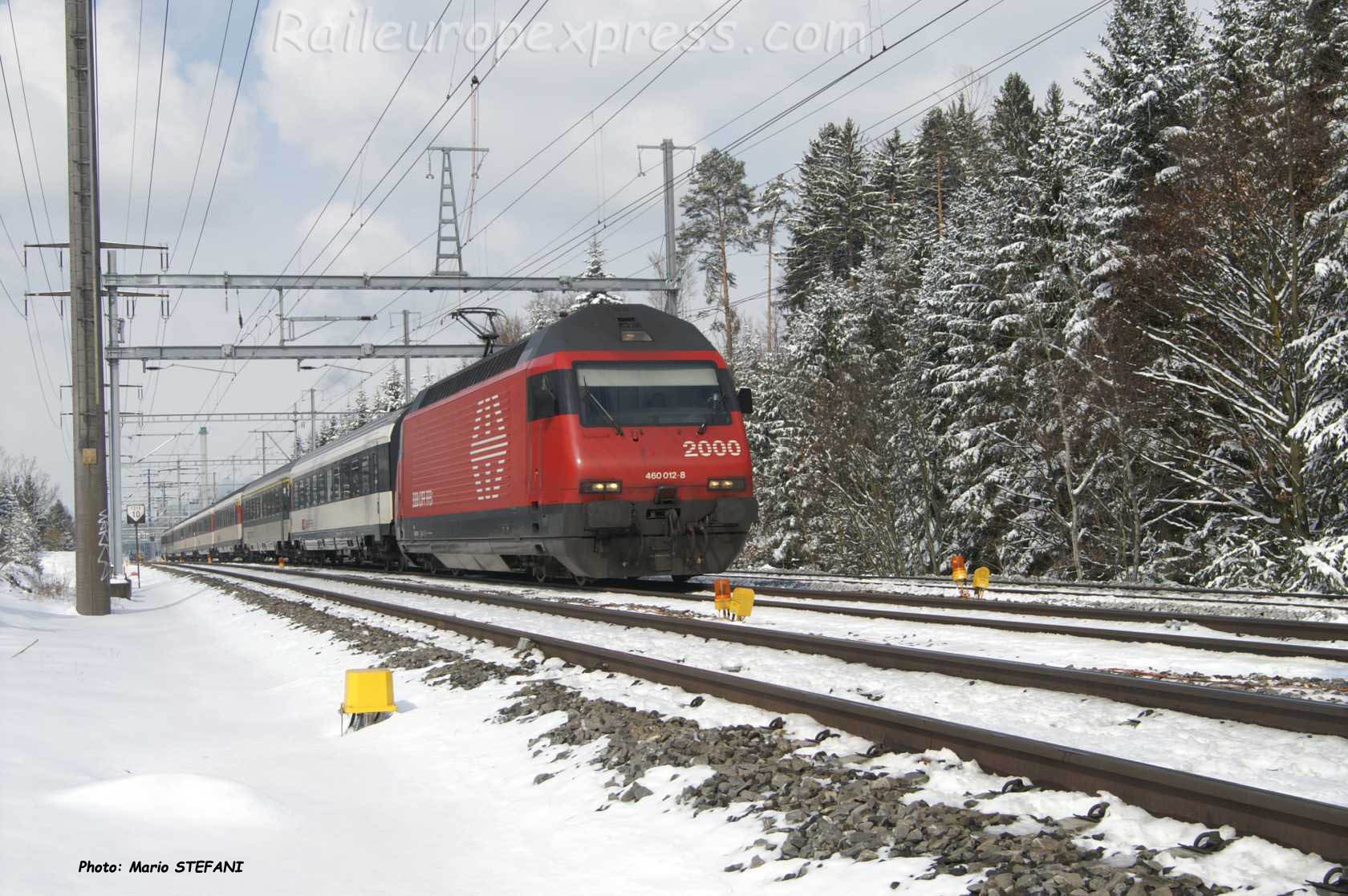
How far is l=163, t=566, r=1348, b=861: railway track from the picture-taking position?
377 centimetres

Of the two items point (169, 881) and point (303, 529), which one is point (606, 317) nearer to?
point (169, 881)

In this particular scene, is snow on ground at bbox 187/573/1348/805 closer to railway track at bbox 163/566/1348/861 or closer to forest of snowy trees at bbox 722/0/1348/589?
railway track at bbox 163/566/1348/861

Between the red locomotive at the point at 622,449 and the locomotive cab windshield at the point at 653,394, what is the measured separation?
0.01 m

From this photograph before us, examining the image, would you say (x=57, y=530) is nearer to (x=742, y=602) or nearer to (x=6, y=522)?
(x=6, y=522)

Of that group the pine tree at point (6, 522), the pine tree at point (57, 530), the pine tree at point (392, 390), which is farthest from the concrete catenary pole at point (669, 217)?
the pine tree at point (57, 530)

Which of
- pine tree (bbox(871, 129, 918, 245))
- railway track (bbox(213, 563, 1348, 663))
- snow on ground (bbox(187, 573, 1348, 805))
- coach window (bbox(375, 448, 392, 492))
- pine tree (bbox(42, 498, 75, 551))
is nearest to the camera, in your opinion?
snow on ground (bbox(187, 573, 1348, 805))

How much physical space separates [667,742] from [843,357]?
33.9m

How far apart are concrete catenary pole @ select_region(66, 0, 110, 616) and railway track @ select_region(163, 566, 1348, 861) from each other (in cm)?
1478

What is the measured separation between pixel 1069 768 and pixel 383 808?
342 centimetres

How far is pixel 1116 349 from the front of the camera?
24.8m

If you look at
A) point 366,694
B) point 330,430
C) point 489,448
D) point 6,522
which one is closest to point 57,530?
point 330,430

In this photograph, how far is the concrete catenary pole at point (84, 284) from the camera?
1895 cm

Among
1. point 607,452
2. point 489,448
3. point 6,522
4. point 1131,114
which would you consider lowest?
point 607,452

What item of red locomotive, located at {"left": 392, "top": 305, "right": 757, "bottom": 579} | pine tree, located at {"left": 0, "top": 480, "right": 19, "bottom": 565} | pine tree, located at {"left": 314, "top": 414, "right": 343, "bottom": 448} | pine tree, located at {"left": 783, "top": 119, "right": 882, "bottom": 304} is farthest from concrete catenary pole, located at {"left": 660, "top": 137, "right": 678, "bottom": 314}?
pine tree, located at {"left": 314, "top": 414, "right": 343, "bottom": 448}
